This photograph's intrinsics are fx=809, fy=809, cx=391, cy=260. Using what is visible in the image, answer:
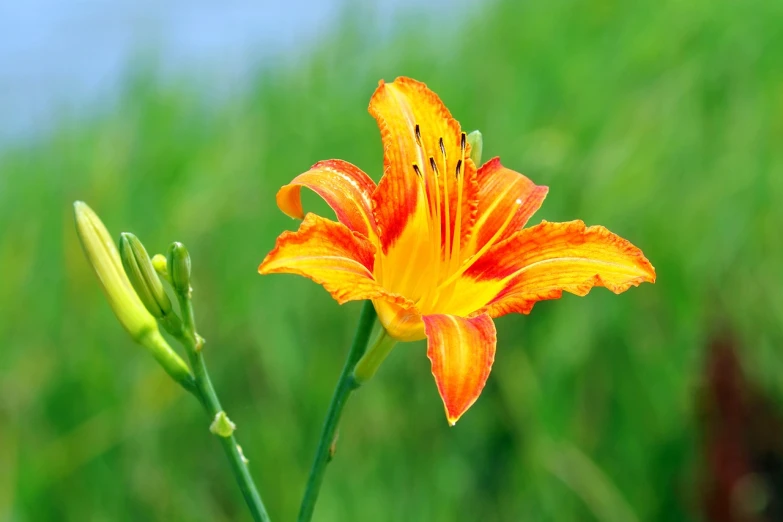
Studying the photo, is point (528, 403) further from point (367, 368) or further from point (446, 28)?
point (446, 28)

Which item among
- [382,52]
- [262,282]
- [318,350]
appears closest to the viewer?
[318,350]

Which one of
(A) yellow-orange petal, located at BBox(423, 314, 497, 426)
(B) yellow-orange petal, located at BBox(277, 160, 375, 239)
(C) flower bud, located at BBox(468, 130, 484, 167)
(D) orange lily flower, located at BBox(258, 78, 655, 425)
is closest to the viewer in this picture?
(A) yellow-orange petal, located at BBox(423, 314, 497, 426)

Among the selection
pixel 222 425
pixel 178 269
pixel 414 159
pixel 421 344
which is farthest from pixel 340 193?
pixel 421 344

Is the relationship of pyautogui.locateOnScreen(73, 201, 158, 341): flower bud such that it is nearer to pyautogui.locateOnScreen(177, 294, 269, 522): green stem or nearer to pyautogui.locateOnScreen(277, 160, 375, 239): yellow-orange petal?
pyautogui.locateOnScreen(177, 294, 269, 522): green stem

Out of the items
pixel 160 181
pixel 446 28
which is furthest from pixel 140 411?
pixel 446 28

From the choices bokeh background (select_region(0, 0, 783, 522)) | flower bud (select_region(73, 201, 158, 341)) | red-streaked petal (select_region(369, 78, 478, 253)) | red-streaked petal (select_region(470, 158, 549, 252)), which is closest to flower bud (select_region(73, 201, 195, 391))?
flower bud (select_region(73, 201, 158, 341))

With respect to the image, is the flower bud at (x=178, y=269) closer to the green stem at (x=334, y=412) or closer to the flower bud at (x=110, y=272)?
the flower bud at (x=110, y=272)

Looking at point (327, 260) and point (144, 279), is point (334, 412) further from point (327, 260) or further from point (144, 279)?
point (144, 279)
